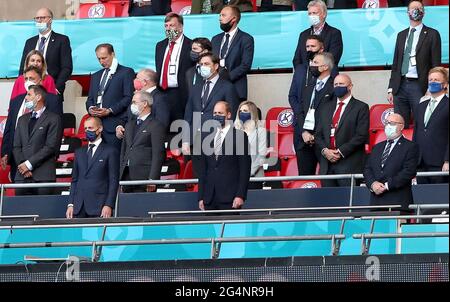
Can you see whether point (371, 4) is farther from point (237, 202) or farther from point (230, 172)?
point (237, 202)

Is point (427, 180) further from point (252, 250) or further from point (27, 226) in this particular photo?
point (27, 226)

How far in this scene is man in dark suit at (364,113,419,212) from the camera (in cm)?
1745

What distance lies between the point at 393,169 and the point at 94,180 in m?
3.41

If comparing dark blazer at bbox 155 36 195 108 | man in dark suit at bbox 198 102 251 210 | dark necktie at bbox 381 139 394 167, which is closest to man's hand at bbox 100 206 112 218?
man in dark suit at bbox 198 102 251 210

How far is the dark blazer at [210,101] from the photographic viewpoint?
19.4 meters

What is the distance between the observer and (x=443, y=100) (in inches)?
719

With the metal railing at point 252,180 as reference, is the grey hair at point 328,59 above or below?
above

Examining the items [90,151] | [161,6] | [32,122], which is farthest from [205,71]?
[161,6]

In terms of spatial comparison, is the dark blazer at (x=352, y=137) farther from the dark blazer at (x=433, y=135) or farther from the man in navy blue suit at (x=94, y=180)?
the man in navy blue suit at (x=94, y=180)

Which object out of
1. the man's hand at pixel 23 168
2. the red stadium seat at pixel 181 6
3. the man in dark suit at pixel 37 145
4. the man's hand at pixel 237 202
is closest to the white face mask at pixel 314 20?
the man's hand at pixel 237 202

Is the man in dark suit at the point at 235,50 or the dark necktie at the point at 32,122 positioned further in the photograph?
the man in dark suit at the point at 235,50

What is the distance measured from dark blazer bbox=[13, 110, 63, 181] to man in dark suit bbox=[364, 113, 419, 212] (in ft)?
13.0

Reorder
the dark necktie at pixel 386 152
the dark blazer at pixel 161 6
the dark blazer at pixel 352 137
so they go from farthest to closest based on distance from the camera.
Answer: the dark blazer at pixel 161 6 → the dark blazer at pixel 352 137 → the dark necktie at pixel 386 152
